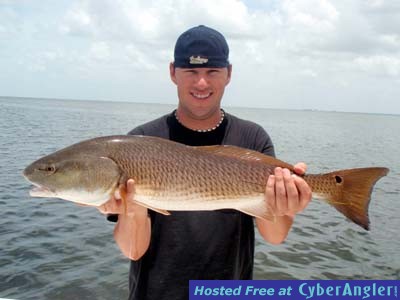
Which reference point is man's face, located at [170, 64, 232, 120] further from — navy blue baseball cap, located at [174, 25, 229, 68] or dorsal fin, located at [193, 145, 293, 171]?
dorsal fin, located at [193, 145, 293, 171]

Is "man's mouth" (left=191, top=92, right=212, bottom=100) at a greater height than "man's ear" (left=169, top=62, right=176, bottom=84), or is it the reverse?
"man's ear" (left=169, top=62, right=176, bottom=84)

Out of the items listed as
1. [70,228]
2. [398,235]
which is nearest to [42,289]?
[70,228]

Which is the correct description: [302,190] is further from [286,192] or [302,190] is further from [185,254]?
[185,254]

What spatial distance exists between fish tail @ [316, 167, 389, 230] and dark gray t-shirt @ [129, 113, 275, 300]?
828mm

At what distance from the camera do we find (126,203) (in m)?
3.24

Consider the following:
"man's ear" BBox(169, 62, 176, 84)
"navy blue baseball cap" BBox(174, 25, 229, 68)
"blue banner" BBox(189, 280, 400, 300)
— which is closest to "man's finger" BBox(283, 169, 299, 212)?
"blue banner" BBox(189, 280, 400, 300)

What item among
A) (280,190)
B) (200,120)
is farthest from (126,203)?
(280,190)

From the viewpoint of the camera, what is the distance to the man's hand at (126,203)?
319 cm

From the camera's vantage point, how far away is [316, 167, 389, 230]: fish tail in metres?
3.20

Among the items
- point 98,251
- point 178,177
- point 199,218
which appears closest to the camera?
point 178,177

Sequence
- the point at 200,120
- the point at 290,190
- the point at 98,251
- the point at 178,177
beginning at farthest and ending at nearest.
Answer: the point at 98,251 < the point at 200,120 < the point at 178,177 < the point at 290,190

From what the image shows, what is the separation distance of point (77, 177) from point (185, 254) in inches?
41.6

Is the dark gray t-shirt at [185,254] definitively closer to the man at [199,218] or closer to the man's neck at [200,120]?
the man at [199,218]

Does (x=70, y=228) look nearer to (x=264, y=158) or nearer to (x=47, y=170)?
(x=47, y=170)
